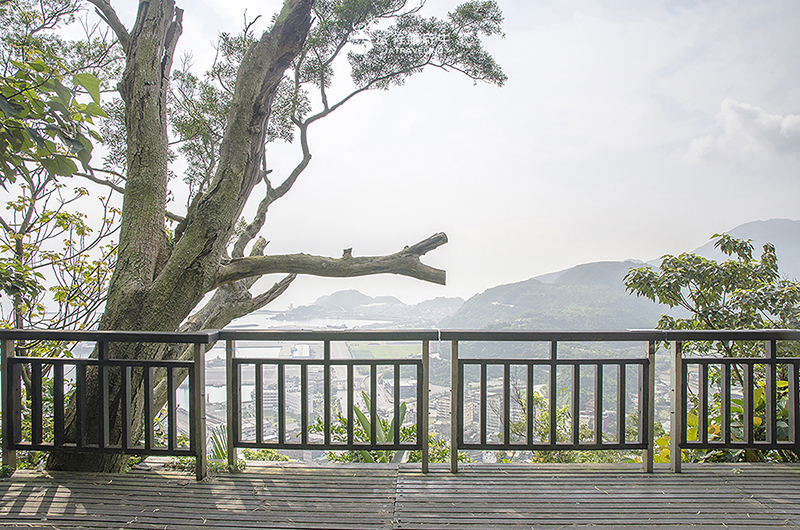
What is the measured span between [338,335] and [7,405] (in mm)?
2111

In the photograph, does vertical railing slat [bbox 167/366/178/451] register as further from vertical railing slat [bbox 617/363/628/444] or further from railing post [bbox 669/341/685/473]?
railing post [bbox 669/341/685/473]

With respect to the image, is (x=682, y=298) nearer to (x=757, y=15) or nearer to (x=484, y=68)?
(x=484, y=68)

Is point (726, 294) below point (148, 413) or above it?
above

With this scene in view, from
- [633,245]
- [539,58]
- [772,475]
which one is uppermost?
[539,58]

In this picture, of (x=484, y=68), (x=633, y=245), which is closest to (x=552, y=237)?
(x=633, y=245)

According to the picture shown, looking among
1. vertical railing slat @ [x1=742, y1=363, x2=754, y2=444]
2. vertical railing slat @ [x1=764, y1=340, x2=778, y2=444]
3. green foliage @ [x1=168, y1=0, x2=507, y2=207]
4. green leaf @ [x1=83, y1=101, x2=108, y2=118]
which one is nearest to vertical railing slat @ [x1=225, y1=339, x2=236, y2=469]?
green leaf @ [x1=83, y1=101, x2=108, y2=118]

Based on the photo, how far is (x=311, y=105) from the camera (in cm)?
712

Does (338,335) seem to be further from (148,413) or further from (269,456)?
(269,456)

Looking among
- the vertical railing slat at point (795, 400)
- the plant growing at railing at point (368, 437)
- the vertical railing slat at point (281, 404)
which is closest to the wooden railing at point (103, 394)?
the vertical railing slat at point (281, 404)

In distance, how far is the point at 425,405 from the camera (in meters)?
2.51

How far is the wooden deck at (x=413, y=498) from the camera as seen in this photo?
2.00 metres

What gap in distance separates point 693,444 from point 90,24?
882 cm

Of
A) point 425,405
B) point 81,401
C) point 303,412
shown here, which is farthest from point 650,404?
point 81,401

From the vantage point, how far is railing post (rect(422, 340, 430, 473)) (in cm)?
249
